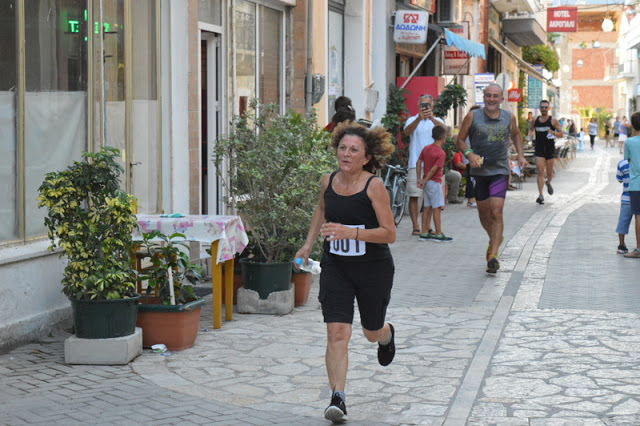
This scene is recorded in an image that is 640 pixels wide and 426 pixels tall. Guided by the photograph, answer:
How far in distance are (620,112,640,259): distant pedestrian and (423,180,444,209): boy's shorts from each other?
2492mm

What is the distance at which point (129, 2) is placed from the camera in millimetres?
9328

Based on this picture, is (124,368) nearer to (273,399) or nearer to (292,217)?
(273,399)

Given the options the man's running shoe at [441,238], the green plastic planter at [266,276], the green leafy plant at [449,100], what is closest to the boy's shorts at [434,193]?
the man's running shoe at [441,238]

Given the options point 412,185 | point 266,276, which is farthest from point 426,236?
point 266,276

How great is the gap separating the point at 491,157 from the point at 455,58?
1290cm

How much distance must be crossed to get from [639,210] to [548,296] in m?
3.02

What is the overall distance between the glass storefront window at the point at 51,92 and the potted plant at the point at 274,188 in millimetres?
1297

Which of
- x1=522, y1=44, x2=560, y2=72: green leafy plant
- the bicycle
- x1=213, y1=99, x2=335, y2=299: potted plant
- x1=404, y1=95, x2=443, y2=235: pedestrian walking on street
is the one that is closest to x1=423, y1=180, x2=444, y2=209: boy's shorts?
x1=404, y1=95, x2=443, y2=235: pedestrian walking on street

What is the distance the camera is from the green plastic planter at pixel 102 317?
265 inches

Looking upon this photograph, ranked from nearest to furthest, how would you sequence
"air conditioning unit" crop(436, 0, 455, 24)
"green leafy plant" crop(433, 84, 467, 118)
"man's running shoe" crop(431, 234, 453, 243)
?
"man's running shoe" crop(431, 234, 453, 243), "green leafy plant" crop(433, 84, 467, 118), "air conditioning unit" crop(436, 0, 455, 24)

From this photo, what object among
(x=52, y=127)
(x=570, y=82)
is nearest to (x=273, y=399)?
(x=52, y=127)

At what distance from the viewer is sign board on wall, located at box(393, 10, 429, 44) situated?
60.7 feet

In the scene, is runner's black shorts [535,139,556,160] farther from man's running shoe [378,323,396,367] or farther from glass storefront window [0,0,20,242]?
man's running shoe [378,323,396,367]

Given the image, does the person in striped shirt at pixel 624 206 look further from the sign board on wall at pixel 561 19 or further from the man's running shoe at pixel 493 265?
the sign board on wall at pixel 561 19
